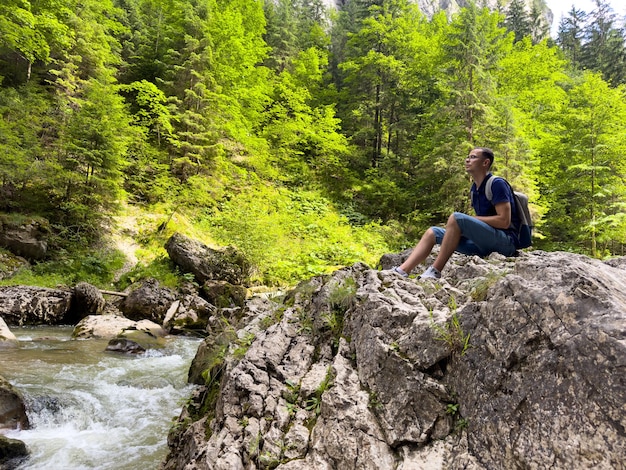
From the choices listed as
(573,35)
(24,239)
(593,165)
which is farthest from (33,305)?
(573,35)

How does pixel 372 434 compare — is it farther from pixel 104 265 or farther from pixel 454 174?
pixel 454 174

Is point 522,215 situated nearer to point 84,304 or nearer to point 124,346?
point 124,346

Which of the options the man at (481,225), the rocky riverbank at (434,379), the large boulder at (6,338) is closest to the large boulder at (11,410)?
the rocky riverbank at (434,379)

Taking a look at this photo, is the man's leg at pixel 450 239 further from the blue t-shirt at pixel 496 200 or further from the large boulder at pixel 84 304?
the large boulder at pixel 84 304

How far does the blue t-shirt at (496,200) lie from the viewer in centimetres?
400

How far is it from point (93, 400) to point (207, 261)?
8.26 m

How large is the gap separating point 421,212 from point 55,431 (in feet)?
63.2

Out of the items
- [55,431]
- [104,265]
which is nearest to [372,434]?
[55,431]

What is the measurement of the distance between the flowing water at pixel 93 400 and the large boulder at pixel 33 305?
148cm

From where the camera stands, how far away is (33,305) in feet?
34.4

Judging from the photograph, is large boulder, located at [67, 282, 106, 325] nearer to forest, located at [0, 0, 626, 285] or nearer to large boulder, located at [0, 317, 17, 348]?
forest, located at [0, 0, 626, 285]

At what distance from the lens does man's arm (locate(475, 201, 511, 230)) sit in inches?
155

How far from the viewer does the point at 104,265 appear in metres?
13.7

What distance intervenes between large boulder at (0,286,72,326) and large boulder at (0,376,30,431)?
6.24m
